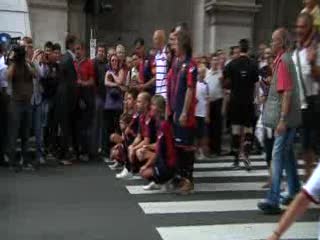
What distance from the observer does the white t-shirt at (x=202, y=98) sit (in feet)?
39.1

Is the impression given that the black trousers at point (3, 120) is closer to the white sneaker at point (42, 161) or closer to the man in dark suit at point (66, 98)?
the white sneaker at point (42, 161)

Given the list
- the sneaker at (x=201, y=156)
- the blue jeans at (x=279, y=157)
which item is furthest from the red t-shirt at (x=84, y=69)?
the blue jeans at (x=279, y=157)

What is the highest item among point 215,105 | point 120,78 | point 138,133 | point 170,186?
point 120,78

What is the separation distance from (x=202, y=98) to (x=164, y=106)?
2.71m

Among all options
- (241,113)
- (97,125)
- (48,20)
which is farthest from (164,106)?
(48,20)

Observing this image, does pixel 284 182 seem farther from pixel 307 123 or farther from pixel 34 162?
pixel 34 162

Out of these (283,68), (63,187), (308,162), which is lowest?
(63,187)

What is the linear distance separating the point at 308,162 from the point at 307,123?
0.47 meters

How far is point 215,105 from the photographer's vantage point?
1301 centimetres

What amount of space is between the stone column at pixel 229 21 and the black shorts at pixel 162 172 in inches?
491

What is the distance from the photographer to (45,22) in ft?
65.6

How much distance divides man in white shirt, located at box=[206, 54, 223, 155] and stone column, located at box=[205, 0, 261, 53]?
831 cm

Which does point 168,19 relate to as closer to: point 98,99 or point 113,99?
point 98,99

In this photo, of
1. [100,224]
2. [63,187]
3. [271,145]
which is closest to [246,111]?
[271,145]
